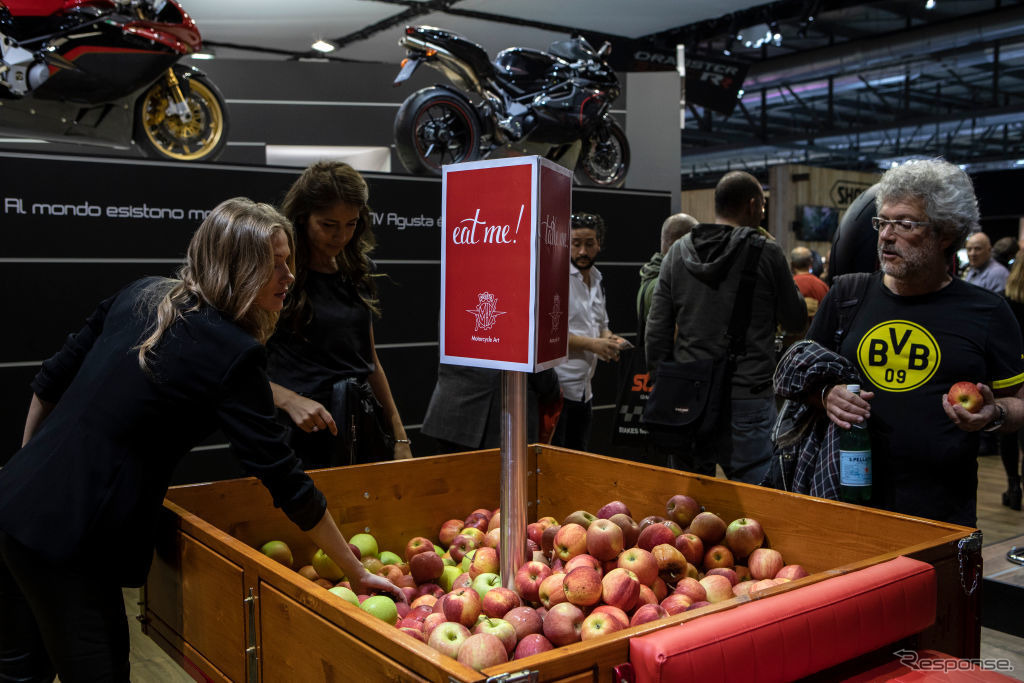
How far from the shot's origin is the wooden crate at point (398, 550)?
1.12 meters

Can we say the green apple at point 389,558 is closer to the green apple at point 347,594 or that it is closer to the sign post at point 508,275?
the green apple at point 347,594

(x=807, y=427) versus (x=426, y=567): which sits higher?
(x=807, y=427)

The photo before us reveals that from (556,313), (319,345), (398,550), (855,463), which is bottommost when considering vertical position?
(398,550)

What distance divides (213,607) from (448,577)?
1.64 feet

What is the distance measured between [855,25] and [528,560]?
31.1 ft

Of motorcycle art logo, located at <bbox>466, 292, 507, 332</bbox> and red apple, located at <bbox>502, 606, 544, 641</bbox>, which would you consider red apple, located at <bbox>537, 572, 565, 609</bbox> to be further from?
motorcycle art logo, located at <bbox>466, 292, 507, 332</bbox>

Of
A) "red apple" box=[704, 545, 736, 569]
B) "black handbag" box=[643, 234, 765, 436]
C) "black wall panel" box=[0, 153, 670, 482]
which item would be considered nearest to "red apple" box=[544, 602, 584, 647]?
"red apple" box=[704, 545, 736, 569]

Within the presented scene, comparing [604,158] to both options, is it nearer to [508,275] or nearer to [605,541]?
[605,541]

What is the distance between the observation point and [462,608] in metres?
1.45

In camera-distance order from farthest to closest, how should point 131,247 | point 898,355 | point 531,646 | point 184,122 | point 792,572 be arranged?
point 184,122, point 131,247, point 898,355, point 792,572, point 531,646

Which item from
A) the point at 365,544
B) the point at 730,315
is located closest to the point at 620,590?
the point at 365,544

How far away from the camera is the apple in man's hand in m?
1.83

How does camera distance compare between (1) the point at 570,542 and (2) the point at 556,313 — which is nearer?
(2) the point at 556,313

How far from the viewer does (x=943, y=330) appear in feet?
6.37
